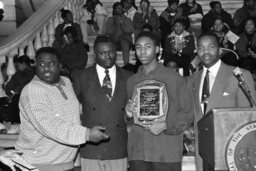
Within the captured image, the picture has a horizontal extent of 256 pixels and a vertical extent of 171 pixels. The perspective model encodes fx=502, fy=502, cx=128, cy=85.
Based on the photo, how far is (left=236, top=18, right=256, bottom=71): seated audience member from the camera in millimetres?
9702

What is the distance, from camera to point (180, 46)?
10.0 metres

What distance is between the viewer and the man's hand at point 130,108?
4.26 meters

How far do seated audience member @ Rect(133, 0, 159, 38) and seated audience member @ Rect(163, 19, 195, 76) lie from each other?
951 millimetres

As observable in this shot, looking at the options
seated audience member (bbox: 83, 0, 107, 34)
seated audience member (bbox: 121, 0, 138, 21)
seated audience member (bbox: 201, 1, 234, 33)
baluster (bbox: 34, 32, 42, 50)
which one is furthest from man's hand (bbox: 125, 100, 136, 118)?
seated audience member (bbox: 83, 0, 107, 34)

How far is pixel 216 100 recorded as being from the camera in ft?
14.0

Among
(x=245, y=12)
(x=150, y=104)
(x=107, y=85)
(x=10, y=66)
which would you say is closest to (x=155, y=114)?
(x=150, y=104)

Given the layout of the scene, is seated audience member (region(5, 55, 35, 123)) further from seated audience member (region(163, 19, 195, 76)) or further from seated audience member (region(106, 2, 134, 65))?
seated audience member (region(163, 19, 195, 76))

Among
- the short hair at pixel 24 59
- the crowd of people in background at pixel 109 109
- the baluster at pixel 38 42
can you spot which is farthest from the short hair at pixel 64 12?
the crowd of people in background at pixel 109 109

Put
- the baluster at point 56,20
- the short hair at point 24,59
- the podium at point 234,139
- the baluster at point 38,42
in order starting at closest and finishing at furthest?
the podium at point 234,139 < the short hair at point 24,59 < the baluster at point 38,42 < the baluster at point 56,20

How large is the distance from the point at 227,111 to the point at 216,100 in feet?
3.62

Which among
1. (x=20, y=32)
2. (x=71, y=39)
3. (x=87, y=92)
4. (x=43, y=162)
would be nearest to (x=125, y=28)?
(x=71, y=39)

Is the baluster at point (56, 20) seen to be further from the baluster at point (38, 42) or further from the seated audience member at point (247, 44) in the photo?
the seated audience member at point (247, 44)

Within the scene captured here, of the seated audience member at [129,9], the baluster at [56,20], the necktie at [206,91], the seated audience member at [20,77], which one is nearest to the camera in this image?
the necktie at [206,91]

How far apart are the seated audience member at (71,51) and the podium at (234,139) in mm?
6540
